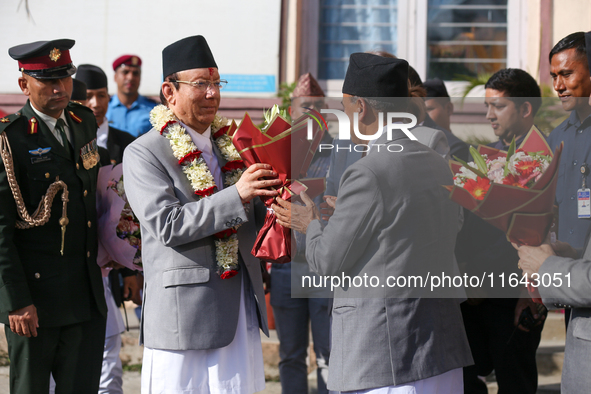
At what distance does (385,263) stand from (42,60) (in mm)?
2065

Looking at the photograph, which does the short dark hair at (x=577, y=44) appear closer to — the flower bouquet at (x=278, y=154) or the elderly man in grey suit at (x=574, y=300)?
the elderly man in grey suit at (x=574, y=300)

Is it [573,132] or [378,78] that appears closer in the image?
[378,78]

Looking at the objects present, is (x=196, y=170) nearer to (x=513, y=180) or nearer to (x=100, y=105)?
(x=513, y=180)

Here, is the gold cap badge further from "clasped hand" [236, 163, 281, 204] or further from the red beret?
the red beret

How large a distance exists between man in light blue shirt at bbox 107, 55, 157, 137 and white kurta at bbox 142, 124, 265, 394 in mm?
3529

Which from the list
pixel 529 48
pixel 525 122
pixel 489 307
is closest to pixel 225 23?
pixel 529 48

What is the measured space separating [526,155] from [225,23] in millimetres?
4737

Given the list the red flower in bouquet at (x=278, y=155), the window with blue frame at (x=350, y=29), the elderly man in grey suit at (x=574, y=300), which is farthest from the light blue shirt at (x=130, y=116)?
the elderly man in grey suit at (x=574, y=300)

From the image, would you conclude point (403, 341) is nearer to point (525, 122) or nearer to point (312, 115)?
point (312, 115)

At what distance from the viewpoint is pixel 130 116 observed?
20.0ft

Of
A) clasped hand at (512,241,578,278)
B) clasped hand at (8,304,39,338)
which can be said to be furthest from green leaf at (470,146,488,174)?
clasped hand at (8,304,39,338)

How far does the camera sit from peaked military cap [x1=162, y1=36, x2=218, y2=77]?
2.96m

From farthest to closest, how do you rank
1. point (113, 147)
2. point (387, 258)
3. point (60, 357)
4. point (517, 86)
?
1. point (113, 147)
2. point (517, 86)
3. point (60, 357)
4. point (387, 258)

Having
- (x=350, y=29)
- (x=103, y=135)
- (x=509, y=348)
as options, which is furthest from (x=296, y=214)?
(x=350, y=29)
